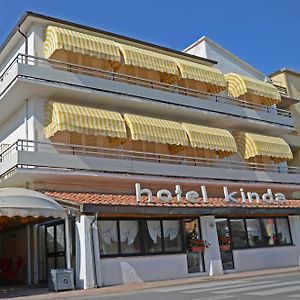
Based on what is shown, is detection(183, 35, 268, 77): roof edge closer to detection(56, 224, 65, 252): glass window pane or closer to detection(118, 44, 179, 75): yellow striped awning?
detection(118, 44, 179, 75): yellow striped awning

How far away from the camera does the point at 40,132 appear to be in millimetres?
19500

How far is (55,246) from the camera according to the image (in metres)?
18.9

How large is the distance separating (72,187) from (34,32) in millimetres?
7868

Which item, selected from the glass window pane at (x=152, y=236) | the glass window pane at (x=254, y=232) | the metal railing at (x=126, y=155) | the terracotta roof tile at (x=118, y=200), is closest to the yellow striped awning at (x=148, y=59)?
the metal railing at (x=126, y=155)

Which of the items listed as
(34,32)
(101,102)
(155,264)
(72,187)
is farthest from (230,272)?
(34,32)

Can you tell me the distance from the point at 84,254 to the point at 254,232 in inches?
411

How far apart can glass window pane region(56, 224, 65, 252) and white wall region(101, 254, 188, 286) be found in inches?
90.3

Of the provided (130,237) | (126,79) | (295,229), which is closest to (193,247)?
(130,237)

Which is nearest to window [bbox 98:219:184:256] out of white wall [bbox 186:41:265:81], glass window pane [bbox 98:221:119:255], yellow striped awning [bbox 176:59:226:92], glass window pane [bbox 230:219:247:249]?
glass window pane [bbox 98:221:119:255]

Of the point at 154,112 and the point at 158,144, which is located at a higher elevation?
the point at 154,112

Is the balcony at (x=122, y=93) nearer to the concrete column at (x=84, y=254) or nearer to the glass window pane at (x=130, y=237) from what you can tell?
the glass window pane at (x=130, y=237)

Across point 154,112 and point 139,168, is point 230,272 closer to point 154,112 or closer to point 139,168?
point 139,168

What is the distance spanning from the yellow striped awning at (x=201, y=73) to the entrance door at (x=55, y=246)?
11.0 meters

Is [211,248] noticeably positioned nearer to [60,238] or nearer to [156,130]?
[156,130]
